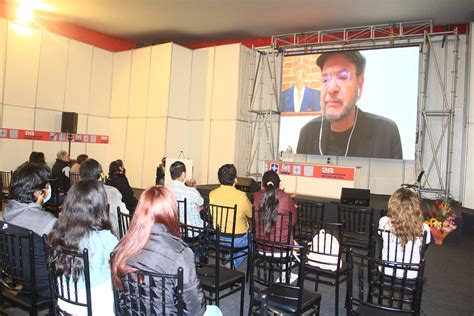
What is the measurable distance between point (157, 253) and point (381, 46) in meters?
7.77

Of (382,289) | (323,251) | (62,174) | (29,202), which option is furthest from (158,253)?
(62,174)

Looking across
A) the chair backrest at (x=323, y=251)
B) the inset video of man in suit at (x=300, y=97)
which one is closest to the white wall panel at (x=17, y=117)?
the inset video of man in suit at (x=300, y=97)

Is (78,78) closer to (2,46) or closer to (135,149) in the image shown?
(2,46)

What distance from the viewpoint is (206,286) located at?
8.77ft

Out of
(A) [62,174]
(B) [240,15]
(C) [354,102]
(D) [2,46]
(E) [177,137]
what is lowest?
(A) [62,174]

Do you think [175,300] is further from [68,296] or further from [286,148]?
[286,148]

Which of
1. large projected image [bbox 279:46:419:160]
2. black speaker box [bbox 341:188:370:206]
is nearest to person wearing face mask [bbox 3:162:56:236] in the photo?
black speaker box [bbox 341:188:370:206]

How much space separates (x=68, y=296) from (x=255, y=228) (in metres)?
1.82

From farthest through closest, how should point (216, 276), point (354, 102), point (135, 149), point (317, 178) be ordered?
1. point (135, 149)
2. point (354, 102)
3. point (317, 178)
4. point (216, 276)

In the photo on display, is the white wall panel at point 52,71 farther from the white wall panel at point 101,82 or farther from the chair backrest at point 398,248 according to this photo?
the chair backrest at point 398,248

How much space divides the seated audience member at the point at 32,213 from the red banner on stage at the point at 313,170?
5884 mm

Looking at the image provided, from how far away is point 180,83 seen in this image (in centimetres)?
981

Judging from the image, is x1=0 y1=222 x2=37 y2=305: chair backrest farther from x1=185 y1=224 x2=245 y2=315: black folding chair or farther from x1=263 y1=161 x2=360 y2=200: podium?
x1=263 y1=161 x2=360 y2=200: podium

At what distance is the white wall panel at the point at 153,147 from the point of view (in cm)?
962
